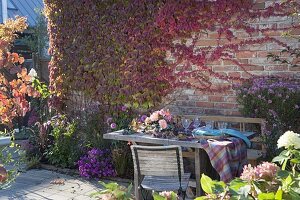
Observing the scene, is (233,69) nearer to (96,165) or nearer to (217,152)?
(217,152)

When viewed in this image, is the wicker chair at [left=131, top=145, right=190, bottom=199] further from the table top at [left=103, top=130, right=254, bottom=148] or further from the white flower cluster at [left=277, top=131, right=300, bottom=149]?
the white flower cluster at [left=277, top=131, right=300, bottom=149]

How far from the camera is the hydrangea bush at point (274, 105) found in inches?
180

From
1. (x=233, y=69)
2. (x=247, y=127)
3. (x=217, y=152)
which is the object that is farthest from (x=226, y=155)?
(x=233, y=69)

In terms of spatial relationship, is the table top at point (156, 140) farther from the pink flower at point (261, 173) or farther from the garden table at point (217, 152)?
the pink flower at point (261, 173)

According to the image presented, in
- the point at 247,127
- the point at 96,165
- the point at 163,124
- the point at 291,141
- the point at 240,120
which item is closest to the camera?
the point at 291,141

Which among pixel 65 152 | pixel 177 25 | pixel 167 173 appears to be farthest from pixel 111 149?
pixel 167 173

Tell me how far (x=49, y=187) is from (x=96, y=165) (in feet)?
2.31

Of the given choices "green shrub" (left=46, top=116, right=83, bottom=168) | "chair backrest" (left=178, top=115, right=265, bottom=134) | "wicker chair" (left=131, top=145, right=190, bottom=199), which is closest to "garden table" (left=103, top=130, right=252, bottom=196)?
"wicker chair" (left=131, top=145, right=190, bottom=199)

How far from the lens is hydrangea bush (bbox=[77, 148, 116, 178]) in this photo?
5.98 metres

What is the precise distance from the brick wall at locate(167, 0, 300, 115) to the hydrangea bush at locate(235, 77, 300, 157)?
540 mm

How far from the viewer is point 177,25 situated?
599 centimetres

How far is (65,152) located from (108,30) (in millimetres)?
1939

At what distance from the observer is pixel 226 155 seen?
4.01 metres

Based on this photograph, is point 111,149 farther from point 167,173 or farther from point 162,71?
point 167,173
